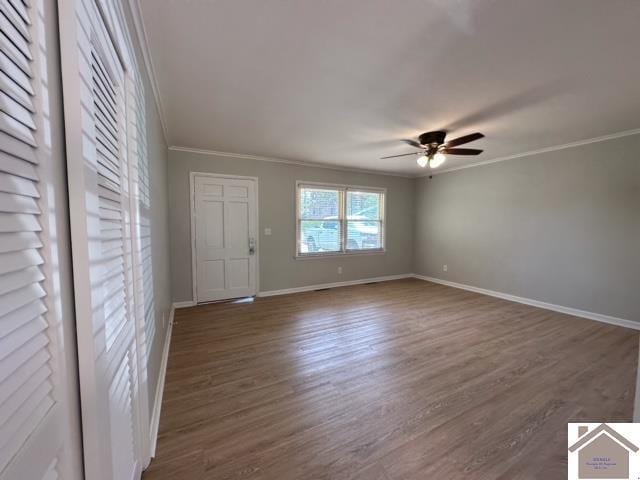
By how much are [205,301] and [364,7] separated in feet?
13.8

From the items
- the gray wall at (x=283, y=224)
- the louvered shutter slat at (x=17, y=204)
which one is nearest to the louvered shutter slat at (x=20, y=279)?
the louvered shutter slat at (x=17, y=204)

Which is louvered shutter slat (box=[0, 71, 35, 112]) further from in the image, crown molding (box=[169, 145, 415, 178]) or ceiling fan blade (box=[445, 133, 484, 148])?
crown molding (box=[169, 145, 415, 178])

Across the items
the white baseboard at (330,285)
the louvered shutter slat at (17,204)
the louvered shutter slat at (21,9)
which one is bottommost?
the white baseboard at (330,285)

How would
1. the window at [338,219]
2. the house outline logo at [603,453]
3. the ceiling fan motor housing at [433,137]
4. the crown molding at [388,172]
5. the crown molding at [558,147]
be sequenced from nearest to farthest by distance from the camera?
the house outline logo at [603,453]
the ceiling fan motor housing at [433,137]
the crown molding at [558,147]
the crown molding at [388,172]
the window at [338,219]

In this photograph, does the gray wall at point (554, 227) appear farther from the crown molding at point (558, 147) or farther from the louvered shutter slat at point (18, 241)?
the louvered shutter slat at point (18, 241)

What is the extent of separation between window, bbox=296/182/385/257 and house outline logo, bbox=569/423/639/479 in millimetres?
4122

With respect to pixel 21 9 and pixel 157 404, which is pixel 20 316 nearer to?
pixel 21 9

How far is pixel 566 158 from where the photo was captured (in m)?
3.85

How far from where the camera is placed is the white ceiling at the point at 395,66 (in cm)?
149

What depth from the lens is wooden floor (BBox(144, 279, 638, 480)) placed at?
1.50 metres

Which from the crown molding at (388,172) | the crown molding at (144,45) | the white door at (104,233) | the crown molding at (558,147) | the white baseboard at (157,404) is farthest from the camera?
the crown molding at (388,172)

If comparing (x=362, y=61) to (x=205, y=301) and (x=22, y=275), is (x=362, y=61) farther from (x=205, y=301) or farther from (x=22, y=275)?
(x=205, y=301)

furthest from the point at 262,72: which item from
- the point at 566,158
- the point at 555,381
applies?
the point at 566,158

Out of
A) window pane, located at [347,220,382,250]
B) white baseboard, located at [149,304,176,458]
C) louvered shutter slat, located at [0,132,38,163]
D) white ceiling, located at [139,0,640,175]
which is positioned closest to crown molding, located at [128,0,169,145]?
white ceiling, located at [139,0,640,175]
